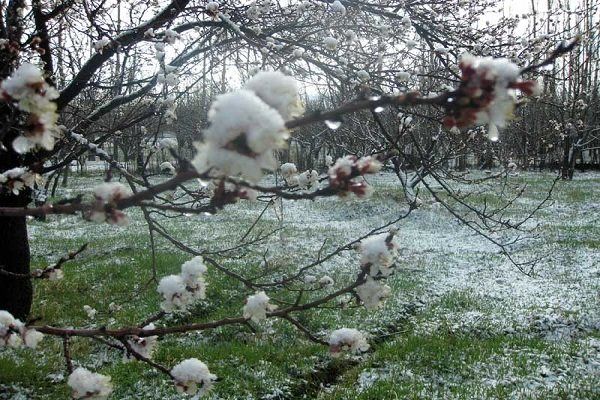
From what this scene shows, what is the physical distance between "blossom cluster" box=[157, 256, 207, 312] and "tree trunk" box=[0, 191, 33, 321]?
4550 mm

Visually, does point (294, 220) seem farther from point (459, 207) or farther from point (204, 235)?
point (459, 207)

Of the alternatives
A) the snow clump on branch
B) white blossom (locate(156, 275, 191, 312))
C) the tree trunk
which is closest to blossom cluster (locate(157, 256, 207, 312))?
white blossom (locate(156, 275, 191, 312))

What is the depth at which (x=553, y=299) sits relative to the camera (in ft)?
24.9

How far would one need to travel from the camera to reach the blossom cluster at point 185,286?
74.4 inches

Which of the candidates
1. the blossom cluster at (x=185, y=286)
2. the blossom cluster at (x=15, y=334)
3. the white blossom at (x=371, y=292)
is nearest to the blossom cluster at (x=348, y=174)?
the white blossom at (x=371, y=292)

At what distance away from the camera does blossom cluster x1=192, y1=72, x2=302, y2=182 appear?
32.7 inches

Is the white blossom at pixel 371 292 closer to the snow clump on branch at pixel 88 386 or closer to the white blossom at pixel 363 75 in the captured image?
the snow clump on branch at pixel 88 386

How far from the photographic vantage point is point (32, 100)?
109 centimetres

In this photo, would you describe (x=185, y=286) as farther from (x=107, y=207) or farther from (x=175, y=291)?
(x=107, y=207)

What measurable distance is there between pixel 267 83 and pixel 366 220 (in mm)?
14196

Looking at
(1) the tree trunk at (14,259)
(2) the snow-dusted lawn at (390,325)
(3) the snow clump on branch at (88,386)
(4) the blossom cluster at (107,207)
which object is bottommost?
(2) the snow-dusted lawn at (390,325)

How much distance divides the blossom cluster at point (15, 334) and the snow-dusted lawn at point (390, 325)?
1.06 m

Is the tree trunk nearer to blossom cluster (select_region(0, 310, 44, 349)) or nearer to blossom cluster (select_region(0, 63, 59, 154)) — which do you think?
blossom cluster (select_region(0, 310, 44, 349))

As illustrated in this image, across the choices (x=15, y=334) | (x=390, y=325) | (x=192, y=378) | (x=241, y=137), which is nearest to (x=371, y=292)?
(x=192, y=378)
